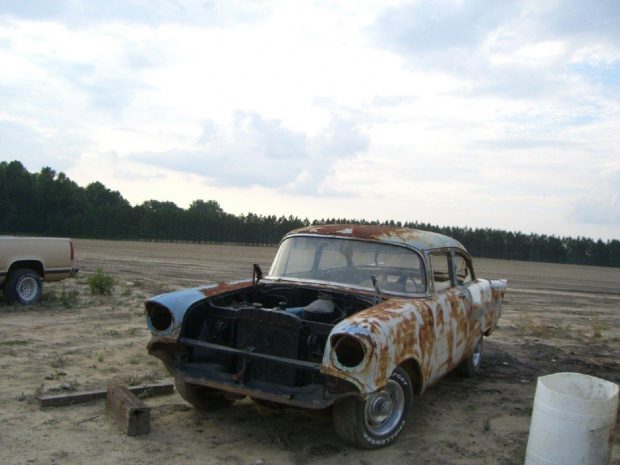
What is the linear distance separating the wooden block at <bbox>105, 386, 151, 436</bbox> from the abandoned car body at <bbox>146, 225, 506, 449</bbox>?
0.39 m

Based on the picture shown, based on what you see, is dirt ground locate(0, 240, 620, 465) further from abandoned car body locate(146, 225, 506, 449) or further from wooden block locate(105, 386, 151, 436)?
abandoned car body locate(146, 225, 506, 449)

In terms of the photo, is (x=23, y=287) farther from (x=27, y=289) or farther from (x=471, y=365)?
(x=471, y=365)

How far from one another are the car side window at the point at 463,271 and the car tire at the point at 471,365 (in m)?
0.77

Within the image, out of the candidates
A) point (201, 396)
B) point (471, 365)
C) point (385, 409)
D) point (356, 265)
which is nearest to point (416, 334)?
point (385, 409)

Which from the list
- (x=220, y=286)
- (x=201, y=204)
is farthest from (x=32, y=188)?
(x=220, y=286)

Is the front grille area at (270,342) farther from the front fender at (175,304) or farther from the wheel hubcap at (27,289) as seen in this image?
the wheel hubcap at (27,289)

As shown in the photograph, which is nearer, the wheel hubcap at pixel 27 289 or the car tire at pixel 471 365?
the car tire at pixel 471 365

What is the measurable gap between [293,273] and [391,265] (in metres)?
1.03

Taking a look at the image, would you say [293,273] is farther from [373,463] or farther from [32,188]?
[32,188]

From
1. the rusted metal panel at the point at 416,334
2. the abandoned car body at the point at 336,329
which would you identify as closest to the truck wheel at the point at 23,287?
the abandoned car body at the point at 336,329

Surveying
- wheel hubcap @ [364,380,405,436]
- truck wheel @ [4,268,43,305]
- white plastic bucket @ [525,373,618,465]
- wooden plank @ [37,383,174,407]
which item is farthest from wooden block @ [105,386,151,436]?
truck wheel @ [4,268,43,305]

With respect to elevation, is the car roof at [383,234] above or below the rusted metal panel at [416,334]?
above

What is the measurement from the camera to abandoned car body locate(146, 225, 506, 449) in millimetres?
4012

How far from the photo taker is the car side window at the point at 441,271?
5.61m
